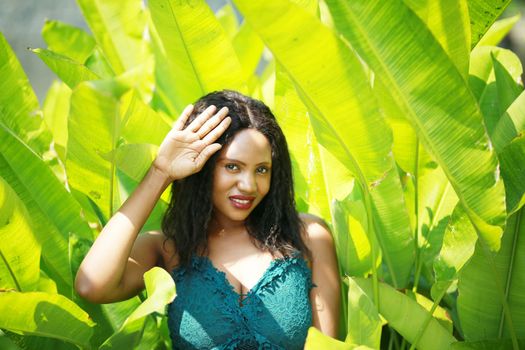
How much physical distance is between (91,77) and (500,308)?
1005mm

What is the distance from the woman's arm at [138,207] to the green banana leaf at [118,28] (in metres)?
0.75

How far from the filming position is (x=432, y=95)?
1.31 meters

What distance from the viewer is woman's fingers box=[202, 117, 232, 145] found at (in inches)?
60.6

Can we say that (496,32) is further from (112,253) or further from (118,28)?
(112,253)

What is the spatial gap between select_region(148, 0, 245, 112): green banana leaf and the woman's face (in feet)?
1.21

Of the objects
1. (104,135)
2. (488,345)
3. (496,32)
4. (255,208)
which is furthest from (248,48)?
(488,345)

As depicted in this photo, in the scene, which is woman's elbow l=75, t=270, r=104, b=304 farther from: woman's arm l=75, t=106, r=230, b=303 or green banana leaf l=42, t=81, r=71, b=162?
green banana leaf l=42, t=81, r=71, b=162

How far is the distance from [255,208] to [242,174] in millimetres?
159

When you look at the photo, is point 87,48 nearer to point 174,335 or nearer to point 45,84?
point 174,335

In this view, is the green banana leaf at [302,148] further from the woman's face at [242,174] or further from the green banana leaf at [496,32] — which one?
the green banana leaf at [496,32]

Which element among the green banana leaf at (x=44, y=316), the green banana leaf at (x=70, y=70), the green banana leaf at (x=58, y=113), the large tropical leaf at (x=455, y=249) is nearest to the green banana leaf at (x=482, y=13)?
the large tropical leaf at (x=455, y=249)

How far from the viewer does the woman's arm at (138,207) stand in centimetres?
151

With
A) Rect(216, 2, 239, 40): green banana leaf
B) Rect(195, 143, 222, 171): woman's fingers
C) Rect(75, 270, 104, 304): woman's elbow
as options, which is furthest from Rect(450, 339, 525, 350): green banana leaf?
Rect(216, 2, 239, 40): green banana leaf

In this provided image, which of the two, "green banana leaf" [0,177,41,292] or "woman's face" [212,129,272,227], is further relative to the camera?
"woman's face" [212,129,272,227]
